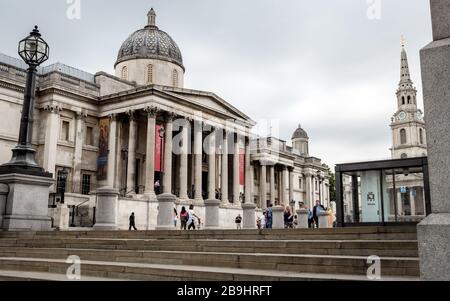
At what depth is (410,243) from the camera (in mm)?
6719

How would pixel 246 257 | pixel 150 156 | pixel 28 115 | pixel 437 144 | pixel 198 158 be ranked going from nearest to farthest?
pixel 437 144
pixel 246 257
pixel 28 115
pixel 150 156
pixel 198 158

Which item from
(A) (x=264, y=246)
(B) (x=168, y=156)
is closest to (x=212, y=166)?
(B) (x=168, y=156)

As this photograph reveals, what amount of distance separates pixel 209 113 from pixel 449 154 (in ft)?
116

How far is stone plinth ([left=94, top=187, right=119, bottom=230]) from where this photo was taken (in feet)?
54.7

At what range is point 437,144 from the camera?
4.43 metres

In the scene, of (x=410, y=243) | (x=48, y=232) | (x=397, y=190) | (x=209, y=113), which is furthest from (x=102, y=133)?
(x=410, y=243)

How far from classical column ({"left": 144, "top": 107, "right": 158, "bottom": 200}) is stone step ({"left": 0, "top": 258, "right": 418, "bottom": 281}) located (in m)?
23.6

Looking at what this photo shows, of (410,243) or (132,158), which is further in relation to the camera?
(132,158)

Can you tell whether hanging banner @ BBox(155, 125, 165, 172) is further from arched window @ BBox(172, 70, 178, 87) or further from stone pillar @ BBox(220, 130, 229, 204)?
arched window @ BBox(172, 70, 178, 87)

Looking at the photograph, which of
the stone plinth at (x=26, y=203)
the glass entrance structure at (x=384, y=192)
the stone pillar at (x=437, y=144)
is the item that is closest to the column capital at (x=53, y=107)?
the stone plinth at (x=26, y=203)

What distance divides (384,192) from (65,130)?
27.3 m

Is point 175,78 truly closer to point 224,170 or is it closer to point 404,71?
point 224,170

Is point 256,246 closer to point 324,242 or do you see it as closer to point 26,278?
point 324,242
